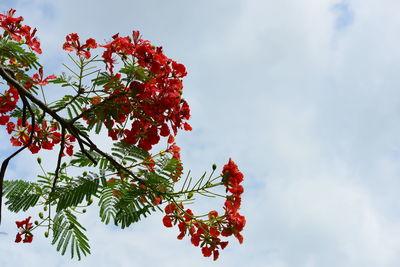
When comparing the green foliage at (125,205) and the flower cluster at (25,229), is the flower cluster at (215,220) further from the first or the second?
the flower cluster at (25,229)

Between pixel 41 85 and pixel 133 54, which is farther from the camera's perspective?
pixel 41 85

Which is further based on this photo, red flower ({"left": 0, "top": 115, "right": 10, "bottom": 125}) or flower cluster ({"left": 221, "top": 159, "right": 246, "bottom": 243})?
red flower ({"left": 0, "top": 115, "right": 10, "bottom": 125})

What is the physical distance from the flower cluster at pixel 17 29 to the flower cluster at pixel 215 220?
1776 mm

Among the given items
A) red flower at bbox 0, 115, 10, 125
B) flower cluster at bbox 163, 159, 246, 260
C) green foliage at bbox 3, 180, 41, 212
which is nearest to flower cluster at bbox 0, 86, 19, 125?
red flower at bbox 0, 115, 10, 125

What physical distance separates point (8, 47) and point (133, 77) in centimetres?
114

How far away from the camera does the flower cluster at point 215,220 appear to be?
10.9 ft

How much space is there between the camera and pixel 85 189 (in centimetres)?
323

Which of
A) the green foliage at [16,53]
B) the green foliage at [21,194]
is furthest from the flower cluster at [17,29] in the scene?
the green foliage at [21,194]

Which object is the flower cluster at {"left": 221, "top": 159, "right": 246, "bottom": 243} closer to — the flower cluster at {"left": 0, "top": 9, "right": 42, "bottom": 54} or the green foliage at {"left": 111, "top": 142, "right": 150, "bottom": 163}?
the green foliage at {"left": 111, "top": 142, "right": 150, "bottom": 163}

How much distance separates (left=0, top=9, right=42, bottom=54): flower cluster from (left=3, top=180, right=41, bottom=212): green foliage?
1.15 m

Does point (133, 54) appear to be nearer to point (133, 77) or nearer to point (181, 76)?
point (133, 77)

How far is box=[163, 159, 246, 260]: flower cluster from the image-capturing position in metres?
3.33

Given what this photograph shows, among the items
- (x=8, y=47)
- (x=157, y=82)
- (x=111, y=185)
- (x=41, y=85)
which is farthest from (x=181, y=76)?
(x=8, y=47)

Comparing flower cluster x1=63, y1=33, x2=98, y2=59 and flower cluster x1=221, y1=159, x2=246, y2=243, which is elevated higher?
flower cluster x1=63, y1=33, x2=98, y2=59
